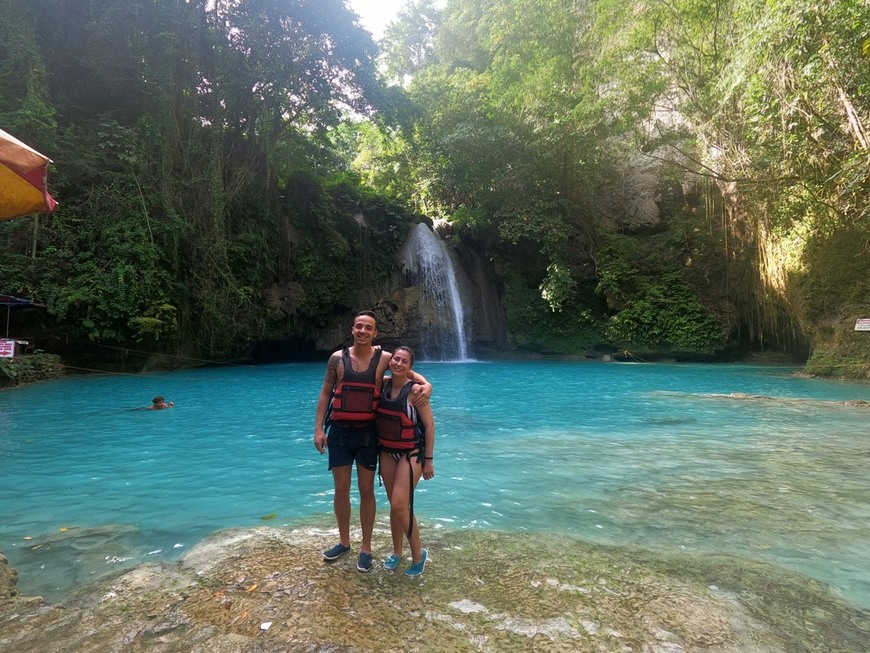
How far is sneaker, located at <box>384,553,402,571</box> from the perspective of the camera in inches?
109

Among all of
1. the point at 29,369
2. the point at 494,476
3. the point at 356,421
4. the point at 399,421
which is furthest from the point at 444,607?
the point at 29,369

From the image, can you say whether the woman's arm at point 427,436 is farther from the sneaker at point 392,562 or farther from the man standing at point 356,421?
the sneaker at point 392,562

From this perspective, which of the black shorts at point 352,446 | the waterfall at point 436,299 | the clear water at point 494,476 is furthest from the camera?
the waterfall at point 436,299

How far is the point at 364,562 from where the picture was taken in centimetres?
276

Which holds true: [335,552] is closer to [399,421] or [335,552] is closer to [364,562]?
[364,562]

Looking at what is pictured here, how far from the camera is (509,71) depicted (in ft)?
65.2

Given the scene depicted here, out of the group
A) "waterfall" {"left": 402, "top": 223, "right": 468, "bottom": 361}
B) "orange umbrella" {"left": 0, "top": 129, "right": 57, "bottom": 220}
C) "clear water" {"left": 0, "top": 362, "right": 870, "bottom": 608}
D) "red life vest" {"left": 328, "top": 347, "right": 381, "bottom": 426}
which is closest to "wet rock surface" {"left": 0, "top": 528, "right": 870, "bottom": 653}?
"clear water" {"left": 0, "top": 362, "right": 870, "bottom": 608}

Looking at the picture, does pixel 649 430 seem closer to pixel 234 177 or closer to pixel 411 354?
pixel 411 354

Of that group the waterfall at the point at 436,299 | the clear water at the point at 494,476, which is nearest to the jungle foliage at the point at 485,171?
the waterfall at the point at 436,299

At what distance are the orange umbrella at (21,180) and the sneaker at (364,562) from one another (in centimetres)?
295

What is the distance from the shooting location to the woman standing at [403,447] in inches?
107

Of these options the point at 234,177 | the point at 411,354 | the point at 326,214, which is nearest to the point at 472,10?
the point at 326,214

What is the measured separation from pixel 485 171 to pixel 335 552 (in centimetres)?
2079

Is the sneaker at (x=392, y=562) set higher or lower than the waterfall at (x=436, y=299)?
lower
